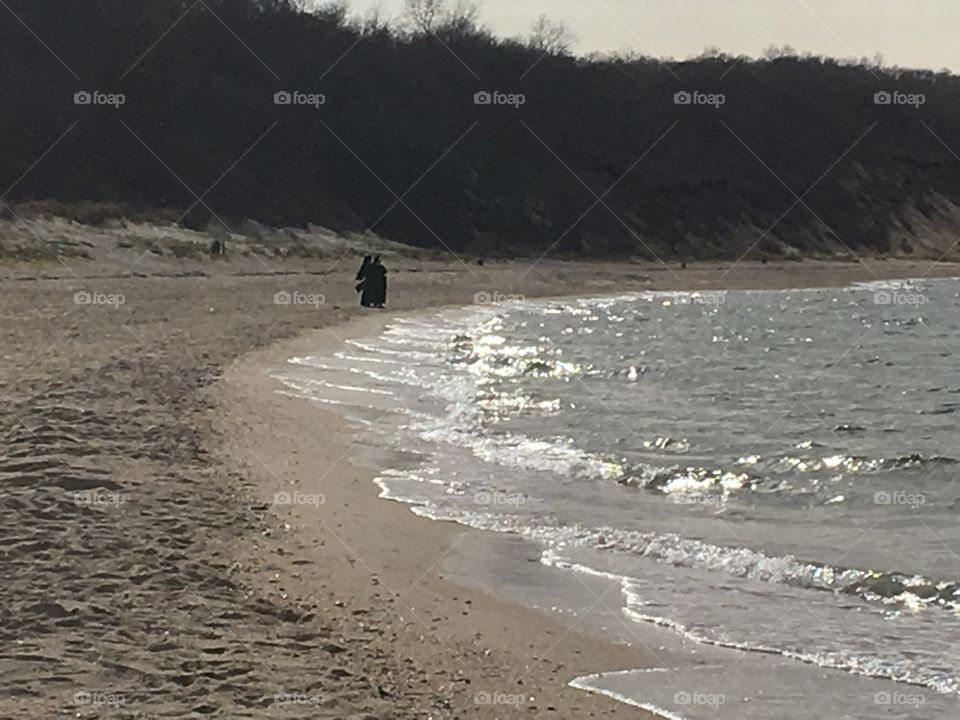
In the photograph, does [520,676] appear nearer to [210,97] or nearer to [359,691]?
[359,691]

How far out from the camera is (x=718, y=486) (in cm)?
1095

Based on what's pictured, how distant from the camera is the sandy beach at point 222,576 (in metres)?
5.21

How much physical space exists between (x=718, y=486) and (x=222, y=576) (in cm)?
543

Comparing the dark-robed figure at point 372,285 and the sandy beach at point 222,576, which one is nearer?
the sandy beach at point 222,576

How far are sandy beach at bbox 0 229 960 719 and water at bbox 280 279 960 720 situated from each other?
1.87 feet

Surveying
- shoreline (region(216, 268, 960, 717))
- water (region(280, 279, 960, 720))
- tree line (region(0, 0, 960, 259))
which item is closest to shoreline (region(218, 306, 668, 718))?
shoreline (region(216, 268, 960, 717))

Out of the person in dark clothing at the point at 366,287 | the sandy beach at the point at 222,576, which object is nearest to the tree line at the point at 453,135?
the person in dark clothing at the point at 366,287

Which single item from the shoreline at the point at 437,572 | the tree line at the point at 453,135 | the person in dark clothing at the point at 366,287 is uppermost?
the tree line at the point at 453,135

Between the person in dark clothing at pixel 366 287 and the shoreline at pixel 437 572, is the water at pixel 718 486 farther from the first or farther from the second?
the person in dark clothing at pixel 366 287

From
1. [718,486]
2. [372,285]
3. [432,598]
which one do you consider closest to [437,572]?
[432,598]

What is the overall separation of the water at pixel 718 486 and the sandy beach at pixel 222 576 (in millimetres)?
570

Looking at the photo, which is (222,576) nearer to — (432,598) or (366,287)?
(432,598)

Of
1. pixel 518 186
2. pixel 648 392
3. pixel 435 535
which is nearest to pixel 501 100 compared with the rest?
pixel 518 186

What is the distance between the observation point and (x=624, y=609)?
700 centimetres
